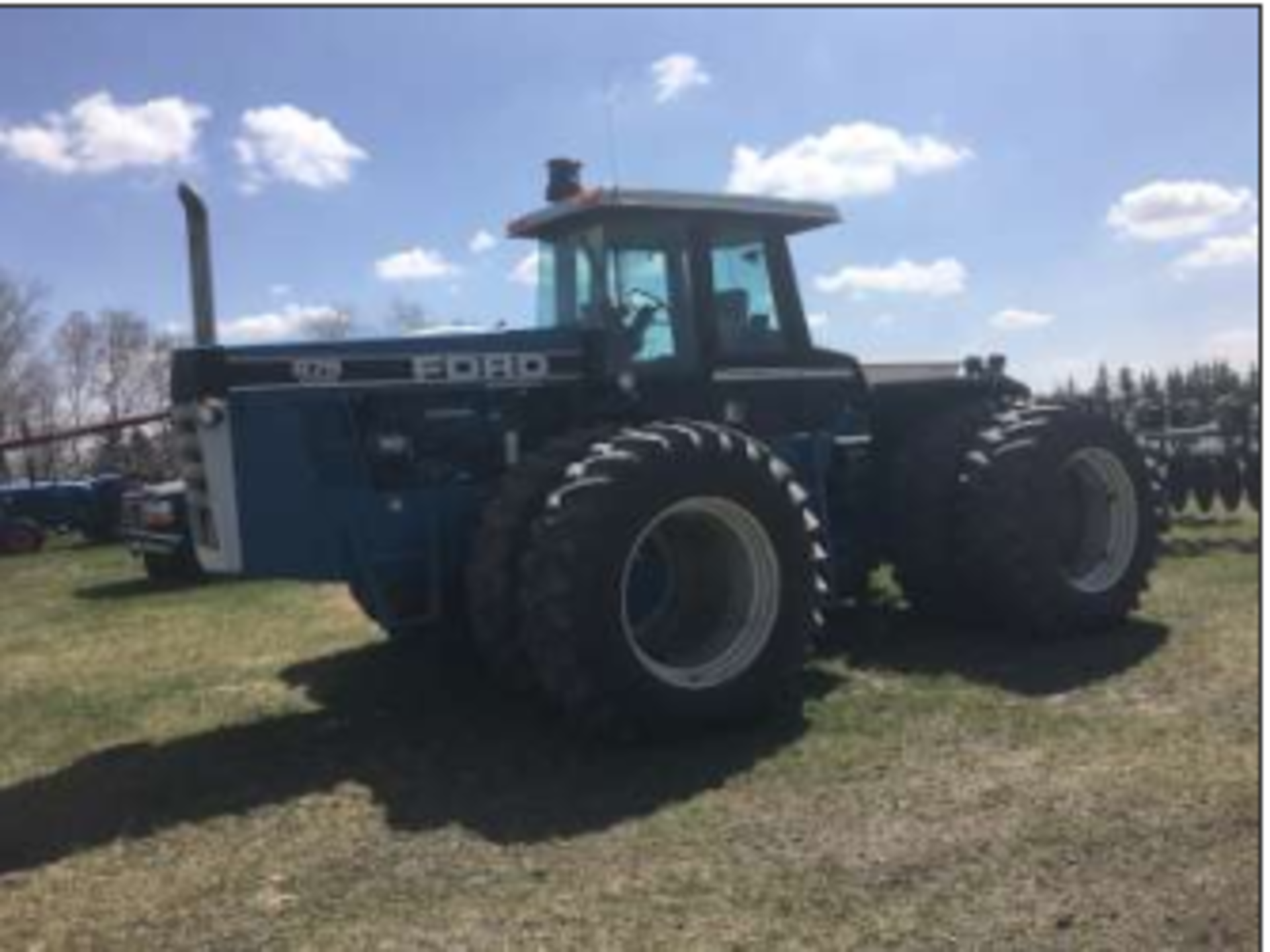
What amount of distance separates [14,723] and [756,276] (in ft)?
16.4

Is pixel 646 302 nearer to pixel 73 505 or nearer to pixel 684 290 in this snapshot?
pixel 684 290

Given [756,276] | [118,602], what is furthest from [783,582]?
[118,602]

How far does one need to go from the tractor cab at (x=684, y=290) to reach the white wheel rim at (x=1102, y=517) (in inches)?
77.6

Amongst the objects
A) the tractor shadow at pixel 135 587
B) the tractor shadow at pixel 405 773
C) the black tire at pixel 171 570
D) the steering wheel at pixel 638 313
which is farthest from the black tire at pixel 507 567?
the black tire at pixel 171 570

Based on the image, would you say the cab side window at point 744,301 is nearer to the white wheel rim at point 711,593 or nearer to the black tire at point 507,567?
the white wheel rim at point 711,593

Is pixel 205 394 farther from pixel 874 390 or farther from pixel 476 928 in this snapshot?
pixel 874 390

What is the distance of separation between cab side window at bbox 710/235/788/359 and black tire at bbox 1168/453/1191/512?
8.34m

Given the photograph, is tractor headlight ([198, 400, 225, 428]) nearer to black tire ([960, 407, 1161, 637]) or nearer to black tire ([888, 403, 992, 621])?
black tire ([888, 403, 992, 621])

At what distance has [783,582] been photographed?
7.45 meters

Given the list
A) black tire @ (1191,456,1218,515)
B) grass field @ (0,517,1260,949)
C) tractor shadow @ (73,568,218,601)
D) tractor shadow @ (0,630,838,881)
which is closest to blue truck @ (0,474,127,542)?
tractor shadow @ (73,568,218,601)

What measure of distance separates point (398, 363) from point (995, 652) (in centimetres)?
382

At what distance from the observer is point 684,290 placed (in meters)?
8.68

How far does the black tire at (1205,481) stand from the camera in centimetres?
1580

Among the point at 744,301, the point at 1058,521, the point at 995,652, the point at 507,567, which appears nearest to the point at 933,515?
the point at 1058,521
